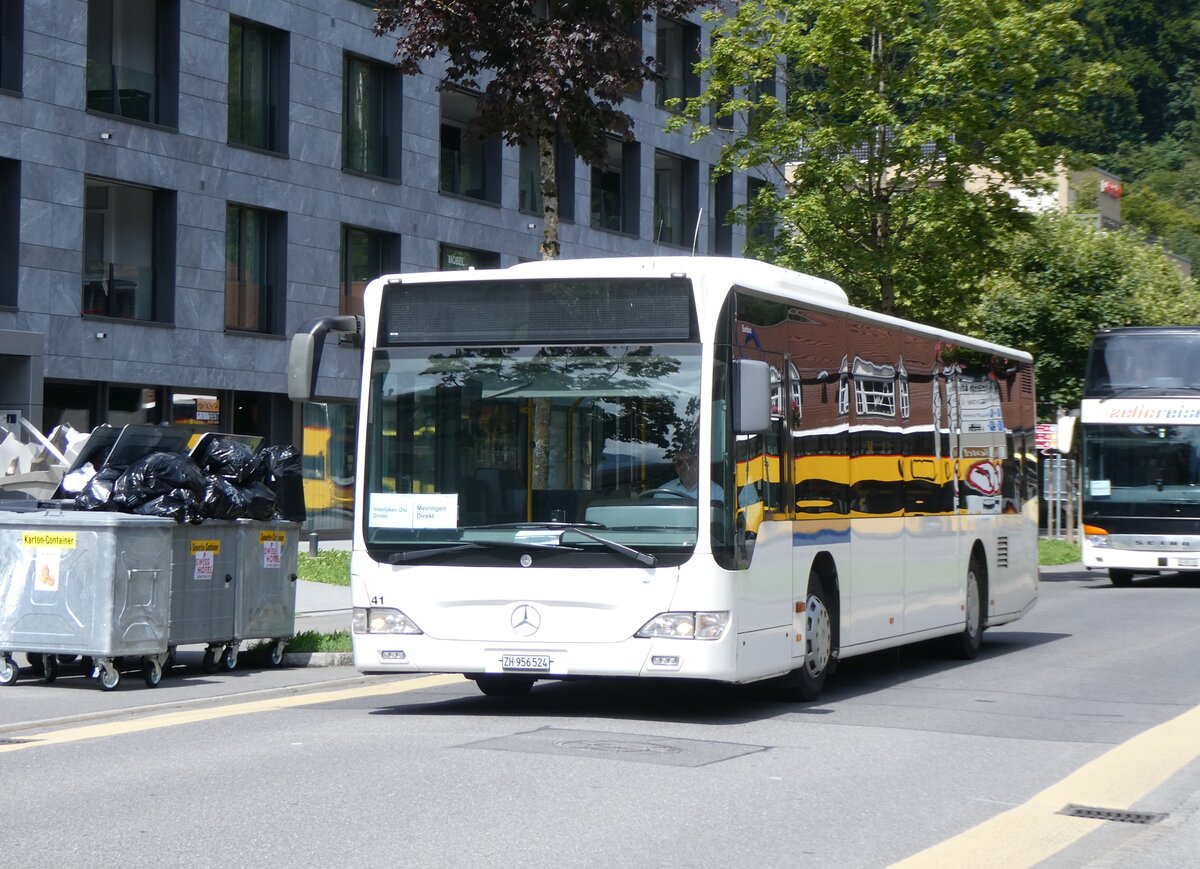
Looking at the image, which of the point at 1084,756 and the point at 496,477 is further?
the point at 496,477

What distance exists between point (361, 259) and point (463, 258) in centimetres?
332

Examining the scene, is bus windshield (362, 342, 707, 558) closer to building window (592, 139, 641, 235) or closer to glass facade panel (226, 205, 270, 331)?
glass facade panel (226, 205, 270, 331)

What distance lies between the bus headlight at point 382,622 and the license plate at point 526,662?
1.93 feet

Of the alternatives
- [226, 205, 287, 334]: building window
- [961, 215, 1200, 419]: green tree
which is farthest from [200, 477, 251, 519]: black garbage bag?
[961, 215, 1200, 419]: green tree

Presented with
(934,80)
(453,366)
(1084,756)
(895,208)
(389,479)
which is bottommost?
(1084,756)

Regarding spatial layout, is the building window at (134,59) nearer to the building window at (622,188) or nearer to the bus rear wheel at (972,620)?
the building window at (622,188)

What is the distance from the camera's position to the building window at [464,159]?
37562 millimetres

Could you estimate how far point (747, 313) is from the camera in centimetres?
1139

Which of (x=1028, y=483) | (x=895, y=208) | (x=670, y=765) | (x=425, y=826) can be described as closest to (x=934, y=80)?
(x=895, y=208)

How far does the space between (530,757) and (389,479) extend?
2.63 meters

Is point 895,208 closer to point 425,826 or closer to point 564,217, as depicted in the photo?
point 564,217

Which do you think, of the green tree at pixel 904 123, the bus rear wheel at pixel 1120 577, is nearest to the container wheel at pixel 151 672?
the green tree at pixel 904 123

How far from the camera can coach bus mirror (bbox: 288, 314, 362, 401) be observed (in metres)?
11.3

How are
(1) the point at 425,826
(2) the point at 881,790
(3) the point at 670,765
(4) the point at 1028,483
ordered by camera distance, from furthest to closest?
(4) the point at 1028,483
(3) the point at 670,765
(2) the point at 881,790
(1) the point at 425,826
